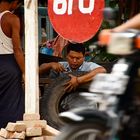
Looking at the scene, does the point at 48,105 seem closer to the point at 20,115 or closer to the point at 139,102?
the point at 20,115

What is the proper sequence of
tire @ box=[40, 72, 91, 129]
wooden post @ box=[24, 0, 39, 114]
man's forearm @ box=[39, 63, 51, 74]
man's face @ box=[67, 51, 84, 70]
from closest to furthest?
1. wooden post @ box=[24, 0, 39, 114]
2. tire @ box=[40, 72, 91, 129]
3. man's face @ box=[67, 51, 84, 70]
4. man's forearm @ box=[39, 63, 51, 74]

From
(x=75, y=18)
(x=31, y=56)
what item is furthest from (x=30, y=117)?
(x=75, y=18)

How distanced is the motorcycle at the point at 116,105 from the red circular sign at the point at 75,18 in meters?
2.92

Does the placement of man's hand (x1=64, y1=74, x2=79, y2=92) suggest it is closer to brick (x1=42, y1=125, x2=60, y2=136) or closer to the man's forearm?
the man's forearm

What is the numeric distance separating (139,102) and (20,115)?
3.56 m

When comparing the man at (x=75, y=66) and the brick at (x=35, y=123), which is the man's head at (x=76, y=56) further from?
the brick at (x=35, y=123)

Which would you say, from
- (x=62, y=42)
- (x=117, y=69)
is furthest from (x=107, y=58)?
(x=117, y=69)

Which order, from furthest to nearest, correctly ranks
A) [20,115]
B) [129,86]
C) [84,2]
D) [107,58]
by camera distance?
[107,58] < [20,115] < [84,2] < [129,86]

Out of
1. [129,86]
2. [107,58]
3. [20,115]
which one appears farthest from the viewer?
[107,58]

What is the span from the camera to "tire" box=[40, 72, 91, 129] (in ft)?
25.4

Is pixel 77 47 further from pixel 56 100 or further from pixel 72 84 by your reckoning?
pixel 56 100

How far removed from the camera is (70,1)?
7.24 meters

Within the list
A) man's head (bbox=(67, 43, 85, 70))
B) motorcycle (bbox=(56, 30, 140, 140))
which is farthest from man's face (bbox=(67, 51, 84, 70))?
motorcycle (bbox=(56, 30, 140, 140))

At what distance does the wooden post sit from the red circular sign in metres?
0.24
